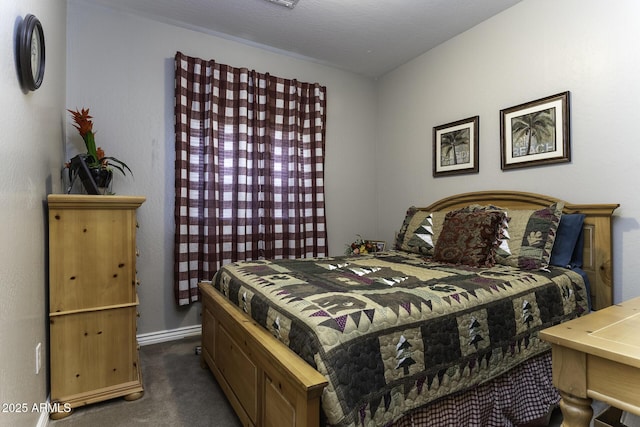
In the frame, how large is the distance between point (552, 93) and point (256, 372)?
269 cm

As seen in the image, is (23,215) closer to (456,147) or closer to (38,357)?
(38,357)

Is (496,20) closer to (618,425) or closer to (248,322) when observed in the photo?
(618,425)

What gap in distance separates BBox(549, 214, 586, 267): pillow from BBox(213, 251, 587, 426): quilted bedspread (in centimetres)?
12

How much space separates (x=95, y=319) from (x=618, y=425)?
2.61 metres

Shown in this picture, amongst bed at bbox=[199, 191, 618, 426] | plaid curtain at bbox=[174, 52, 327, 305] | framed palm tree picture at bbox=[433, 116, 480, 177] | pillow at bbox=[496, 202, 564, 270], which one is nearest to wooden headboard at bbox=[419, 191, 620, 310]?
bed at bbox=[199, 191, 618, 426]

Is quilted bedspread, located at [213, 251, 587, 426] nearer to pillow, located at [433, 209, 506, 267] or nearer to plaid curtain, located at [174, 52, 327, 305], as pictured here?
pillow, located at [433, 209, 506, 267]

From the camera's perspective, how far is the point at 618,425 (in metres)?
1.38

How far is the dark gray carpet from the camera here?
A: 5.59 ft

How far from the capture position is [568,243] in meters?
2.09

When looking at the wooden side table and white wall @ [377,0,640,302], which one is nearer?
the wooden side table

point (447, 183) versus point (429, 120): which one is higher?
point (429, 120)

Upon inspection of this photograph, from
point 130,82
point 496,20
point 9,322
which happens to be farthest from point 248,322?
point 496,20

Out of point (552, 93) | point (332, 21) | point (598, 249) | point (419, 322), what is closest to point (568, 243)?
point (598, 249)

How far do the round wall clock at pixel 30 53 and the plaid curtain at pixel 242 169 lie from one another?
129cm
